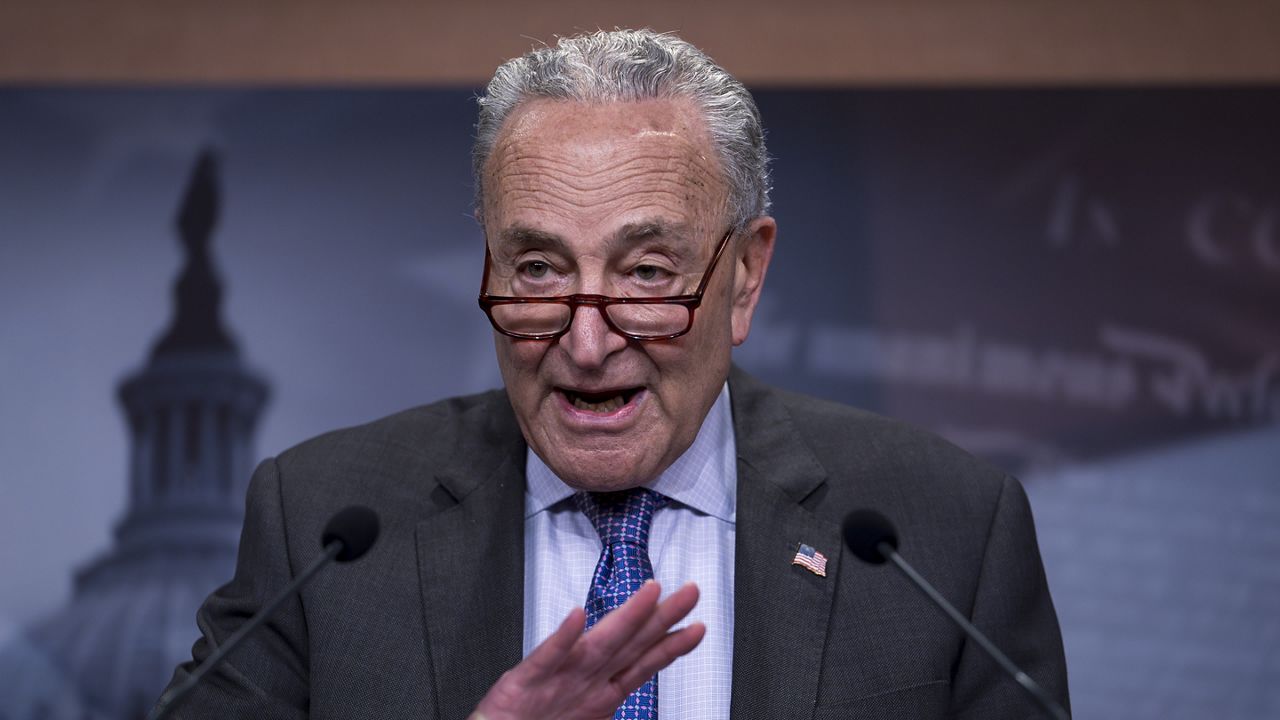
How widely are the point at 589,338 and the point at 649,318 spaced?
93 millimetres

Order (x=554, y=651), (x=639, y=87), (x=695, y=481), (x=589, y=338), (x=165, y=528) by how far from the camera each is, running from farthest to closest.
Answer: (x=165, y=528), (x=695, y=481), (x=639, y=87), (x=589, y=338), (x=554, y=651)

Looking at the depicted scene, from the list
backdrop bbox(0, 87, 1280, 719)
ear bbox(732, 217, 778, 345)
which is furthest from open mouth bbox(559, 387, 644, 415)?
backdrop bbox(0, 87, 1280, 719)

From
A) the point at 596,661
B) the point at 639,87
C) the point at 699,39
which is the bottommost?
the point at 596,661

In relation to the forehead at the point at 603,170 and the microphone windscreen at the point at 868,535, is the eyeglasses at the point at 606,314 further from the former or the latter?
the microphone windscreen at the point at 868,535

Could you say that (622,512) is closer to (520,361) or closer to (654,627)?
(520,361)

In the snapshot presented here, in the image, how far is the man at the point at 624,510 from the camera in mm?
1843

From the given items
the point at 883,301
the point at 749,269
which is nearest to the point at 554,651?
the point at 749,269

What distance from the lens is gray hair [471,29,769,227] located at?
1.91m

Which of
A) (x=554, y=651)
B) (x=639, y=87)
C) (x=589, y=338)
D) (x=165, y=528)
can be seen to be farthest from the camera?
(x=165, y=528)

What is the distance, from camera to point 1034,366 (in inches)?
128

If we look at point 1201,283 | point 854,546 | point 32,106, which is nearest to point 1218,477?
point 1201,283

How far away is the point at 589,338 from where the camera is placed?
5.88 feet

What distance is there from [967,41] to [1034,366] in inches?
31.5

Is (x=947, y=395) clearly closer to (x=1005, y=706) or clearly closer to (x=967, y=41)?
(x=967, y=41)
